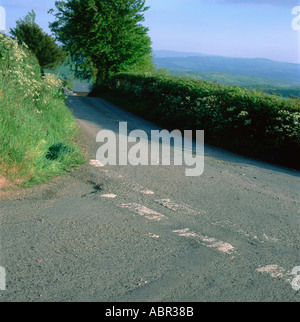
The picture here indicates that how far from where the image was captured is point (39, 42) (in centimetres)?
4759

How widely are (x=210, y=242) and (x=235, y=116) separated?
8.81 metres

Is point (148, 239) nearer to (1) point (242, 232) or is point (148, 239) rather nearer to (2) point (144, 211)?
(2) point (144, 211)

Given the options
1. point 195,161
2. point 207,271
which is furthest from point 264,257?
point 195,161

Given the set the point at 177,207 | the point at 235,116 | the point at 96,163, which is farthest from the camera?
the point at 235,116

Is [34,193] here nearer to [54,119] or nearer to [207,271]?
[207,271]

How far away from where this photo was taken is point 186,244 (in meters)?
4.65

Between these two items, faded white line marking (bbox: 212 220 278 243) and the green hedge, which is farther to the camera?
the green hedge

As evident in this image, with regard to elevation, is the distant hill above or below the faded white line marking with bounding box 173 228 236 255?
above

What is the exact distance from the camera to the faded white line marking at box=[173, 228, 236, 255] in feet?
14.9

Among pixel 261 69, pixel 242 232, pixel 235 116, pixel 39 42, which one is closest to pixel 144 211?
pixel 242 232

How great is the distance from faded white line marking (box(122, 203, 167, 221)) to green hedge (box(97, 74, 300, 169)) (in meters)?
6.24

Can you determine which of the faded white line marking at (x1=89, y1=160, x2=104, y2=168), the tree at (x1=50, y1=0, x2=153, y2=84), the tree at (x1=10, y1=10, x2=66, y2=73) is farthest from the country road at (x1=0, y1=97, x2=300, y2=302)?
the tree at (x1=10, y1=10, x2=66, y2=73)

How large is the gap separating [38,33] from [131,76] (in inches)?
1084

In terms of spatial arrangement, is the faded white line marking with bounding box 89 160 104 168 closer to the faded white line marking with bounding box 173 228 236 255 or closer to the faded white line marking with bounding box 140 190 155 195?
the faded white line marking with bounding box 140 190 155 195
